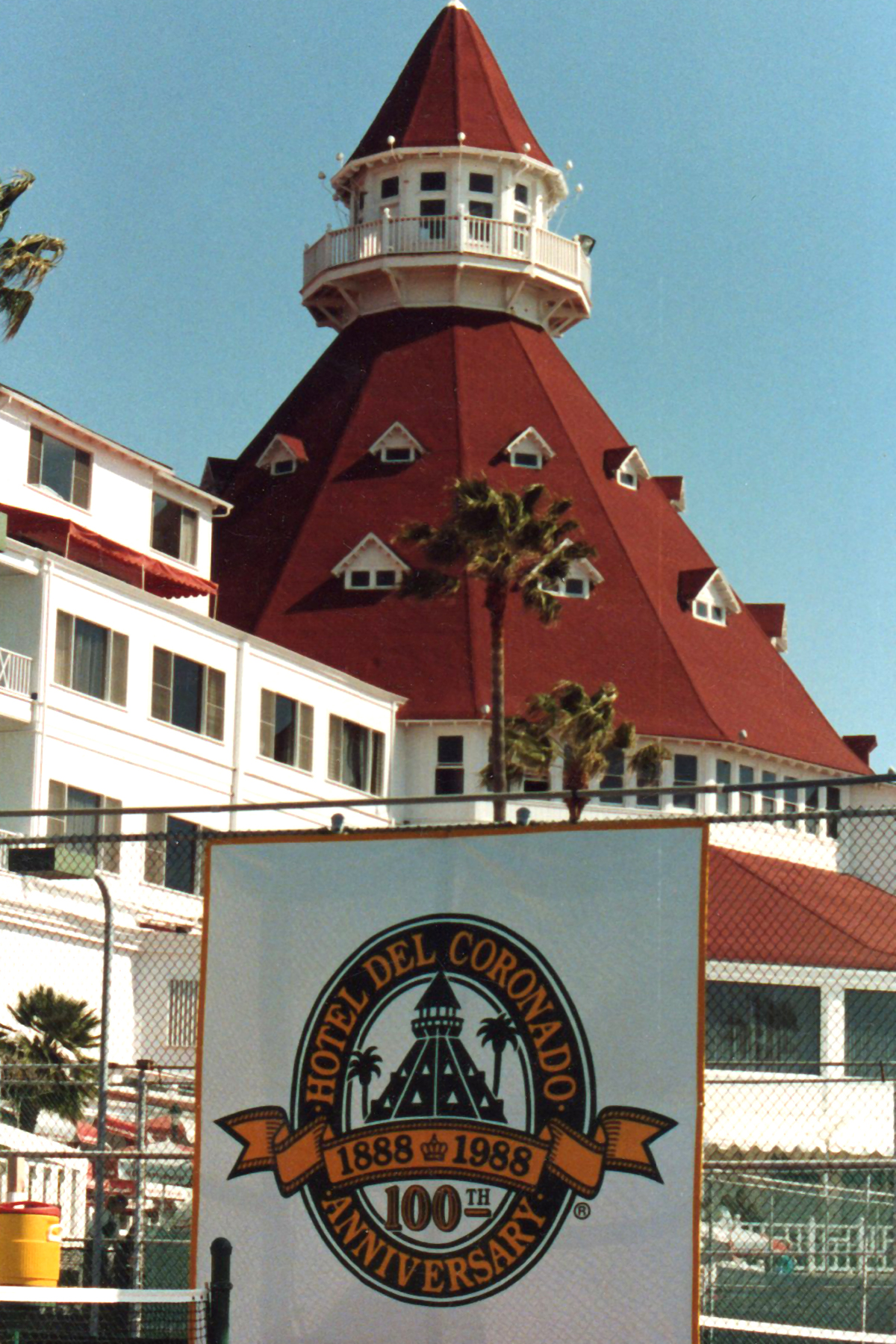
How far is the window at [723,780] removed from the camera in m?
63.3

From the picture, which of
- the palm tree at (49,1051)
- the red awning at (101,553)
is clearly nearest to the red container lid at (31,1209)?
the palm tree at (49,1051)

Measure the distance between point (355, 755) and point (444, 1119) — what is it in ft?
155

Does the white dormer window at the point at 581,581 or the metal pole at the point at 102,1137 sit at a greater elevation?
the white dormer window at the point at 581,581

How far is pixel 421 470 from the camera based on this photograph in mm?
71250

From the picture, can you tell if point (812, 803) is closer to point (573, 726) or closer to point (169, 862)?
point (573, 726)

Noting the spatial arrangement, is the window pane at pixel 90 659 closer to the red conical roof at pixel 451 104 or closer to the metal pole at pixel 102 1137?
the metal pole at pixel 102 1137

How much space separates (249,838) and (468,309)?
65836mm

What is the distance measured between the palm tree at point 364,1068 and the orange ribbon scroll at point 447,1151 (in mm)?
197

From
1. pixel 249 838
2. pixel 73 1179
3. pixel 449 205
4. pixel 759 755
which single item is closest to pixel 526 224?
pixel 449 205

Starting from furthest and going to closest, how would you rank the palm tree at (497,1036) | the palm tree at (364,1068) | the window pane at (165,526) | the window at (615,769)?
the window at (615,769) → the window pane at (165,526) → the palm tree at (364,1068) → the palm tree at (497,1036)

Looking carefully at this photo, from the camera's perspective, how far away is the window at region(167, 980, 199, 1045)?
105 ft

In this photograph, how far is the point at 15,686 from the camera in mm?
45844

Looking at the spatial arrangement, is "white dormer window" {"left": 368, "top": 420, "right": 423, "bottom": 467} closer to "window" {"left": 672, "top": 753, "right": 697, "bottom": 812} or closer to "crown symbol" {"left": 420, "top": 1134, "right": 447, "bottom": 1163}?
"window" {"left": 672, "top": 753, "right": 697, "bottom": 812}

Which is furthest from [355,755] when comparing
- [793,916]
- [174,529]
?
[793,916]
